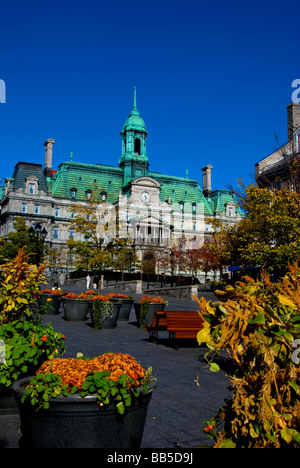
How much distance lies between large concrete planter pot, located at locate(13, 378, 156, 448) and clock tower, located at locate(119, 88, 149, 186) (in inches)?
3241

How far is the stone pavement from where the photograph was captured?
5230 mm

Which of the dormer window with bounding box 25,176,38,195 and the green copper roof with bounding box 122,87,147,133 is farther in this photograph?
the green copper roof with bounding box 122,87,147,133

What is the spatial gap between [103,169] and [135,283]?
50.1 m

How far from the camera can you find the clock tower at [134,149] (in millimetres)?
86188

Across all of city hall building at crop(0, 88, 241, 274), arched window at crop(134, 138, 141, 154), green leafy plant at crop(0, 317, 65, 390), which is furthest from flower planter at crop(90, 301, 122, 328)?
arched window at crop(134, 138, 141, 154)

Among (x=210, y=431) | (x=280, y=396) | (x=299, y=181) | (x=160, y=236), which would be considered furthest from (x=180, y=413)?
(x=160, y=236)

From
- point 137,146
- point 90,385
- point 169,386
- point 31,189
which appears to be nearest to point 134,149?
point 137,146

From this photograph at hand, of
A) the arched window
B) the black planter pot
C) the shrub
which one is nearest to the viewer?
the black planter pot

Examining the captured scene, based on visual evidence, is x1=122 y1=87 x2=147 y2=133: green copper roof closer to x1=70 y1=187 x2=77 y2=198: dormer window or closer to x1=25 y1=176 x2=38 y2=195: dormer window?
x1=70 y1=187 x2=77 y2=198: dormer window

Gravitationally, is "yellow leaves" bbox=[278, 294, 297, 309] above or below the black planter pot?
above

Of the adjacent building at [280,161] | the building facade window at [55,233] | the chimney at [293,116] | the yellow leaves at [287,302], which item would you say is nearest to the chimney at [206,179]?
the building facade window at [55,233]

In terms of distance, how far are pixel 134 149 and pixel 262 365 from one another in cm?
8710

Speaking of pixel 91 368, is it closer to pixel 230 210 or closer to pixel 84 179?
pixel 84 179

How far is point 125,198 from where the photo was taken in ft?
269
